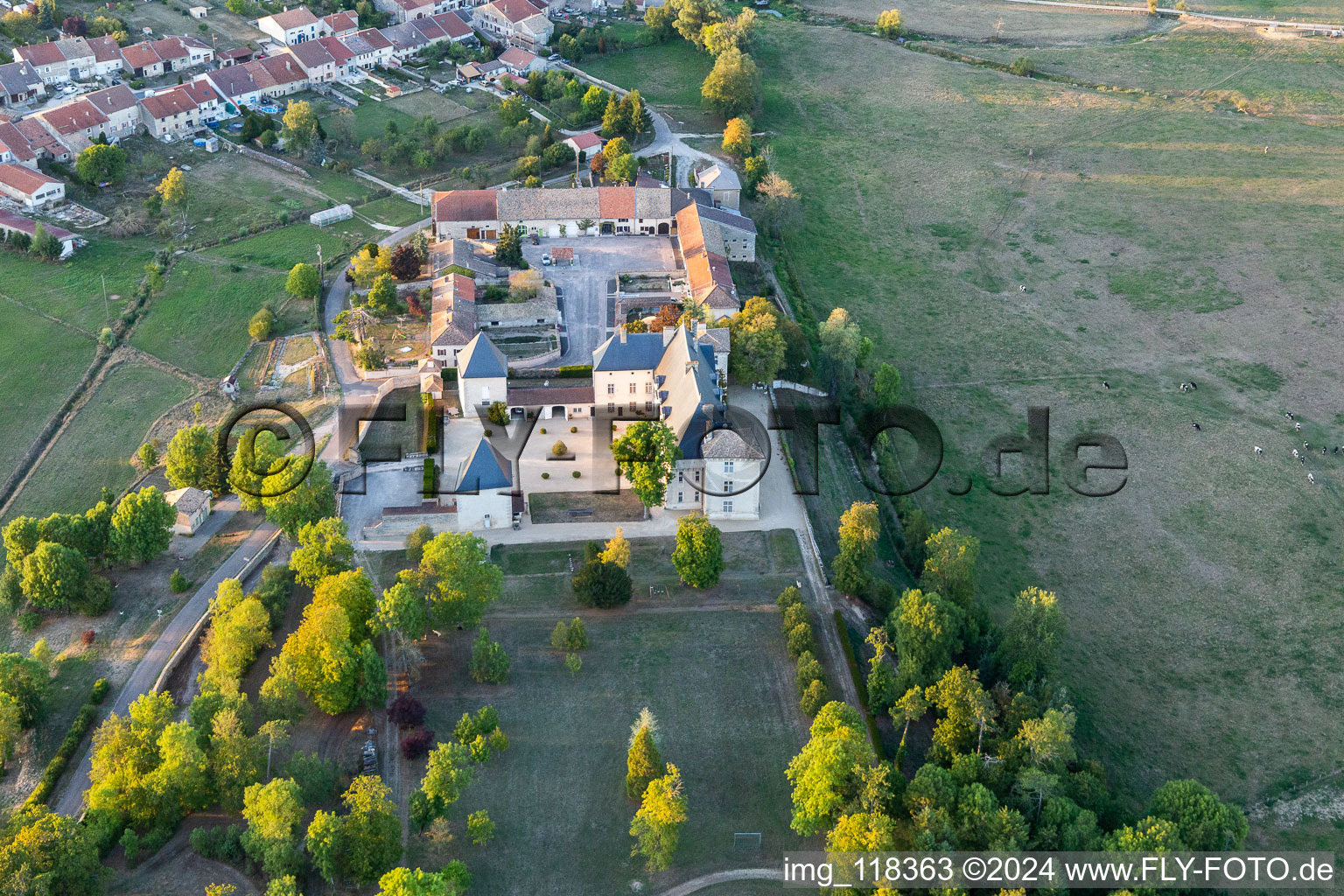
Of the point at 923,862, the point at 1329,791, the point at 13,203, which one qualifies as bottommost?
the point at 1329,791

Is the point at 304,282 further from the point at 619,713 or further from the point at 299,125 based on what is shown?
the point at 619,713

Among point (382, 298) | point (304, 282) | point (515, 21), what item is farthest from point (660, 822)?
point (515, 21)

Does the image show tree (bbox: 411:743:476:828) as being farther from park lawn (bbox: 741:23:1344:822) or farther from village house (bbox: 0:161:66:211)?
village house (bbox: 0:161:66:211)

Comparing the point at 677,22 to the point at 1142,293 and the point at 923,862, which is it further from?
the point at 923,862

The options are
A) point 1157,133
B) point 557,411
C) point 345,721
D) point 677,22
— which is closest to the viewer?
point 345,721

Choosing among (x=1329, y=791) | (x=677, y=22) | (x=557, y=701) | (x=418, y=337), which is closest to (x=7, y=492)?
(x=418, y=337)

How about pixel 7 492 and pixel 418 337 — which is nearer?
pixel 7 492
